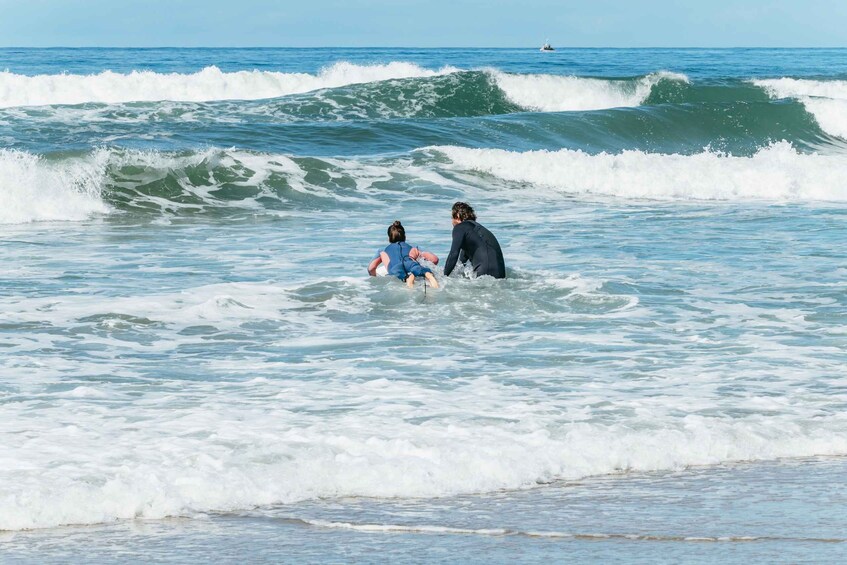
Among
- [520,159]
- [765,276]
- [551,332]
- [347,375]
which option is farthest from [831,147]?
[347,375]

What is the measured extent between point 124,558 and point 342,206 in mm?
14477

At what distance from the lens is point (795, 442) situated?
679 cm

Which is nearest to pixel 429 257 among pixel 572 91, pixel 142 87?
pixel 572 91

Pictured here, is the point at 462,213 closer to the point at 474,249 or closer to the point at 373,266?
the point at 474,249

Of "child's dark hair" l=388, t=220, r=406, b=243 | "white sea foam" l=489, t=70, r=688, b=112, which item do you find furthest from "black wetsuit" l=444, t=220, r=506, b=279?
"white sea foam" l=489, t=70, r=688, b=112

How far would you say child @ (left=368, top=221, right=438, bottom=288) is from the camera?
11.8 m

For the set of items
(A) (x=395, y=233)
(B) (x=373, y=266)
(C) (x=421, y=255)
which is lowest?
(B) (x=373, y=266)

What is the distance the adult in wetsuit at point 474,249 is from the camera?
11961 mm

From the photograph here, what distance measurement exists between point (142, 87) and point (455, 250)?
33.4 meters

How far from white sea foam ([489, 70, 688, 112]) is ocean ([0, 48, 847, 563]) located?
18.0 meters

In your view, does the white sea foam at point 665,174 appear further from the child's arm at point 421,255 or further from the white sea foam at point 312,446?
the white sea foam at point 312,446

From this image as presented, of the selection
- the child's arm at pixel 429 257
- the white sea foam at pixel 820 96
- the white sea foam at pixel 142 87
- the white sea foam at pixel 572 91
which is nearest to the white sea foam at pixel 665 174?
the child's arm at pixel 429 257

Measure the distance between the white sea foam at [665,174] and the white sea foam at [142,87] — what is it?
2155 cm

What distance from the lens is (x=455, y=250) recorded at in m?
12.2
